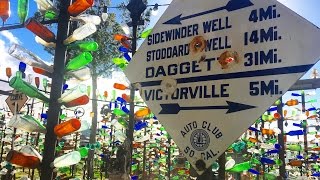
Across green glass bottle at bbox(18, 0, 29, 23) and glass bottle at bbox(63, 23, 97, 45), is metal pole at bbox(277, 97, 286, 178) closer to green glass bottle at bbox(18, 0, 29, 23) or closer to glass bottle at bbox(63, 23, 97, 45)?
glass bottle at bbox(63, 23, 97, 45)

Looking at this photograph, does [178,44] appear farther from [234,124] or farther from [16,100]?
[16,100]

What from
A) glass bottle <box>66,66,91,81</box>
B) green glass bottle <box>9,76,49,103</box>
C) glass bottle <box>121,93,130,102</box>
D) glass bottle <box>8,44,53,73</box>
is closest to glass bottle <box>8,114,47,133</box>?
green glass bottle <box>9,76,49,103</box>

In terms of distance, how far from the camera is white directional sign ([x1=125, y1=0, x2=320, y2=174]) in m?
1.39

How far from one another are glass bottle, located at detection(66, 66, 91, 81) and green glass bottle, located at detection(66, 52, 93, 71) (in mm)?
53

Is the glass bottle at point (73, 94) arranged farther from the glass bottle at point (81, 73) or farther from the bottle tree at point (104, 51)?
the bottle tree at point (104, 51)

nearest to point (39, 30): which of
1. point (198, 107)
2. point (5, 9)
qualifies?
point (5, 9)

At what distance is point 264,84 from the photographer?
1.41m

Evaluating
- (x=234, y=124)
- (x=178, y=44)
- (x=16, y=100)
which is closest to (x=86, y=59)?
(x=178, y=44)

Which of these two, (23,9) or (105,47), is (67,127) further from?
(105,47)

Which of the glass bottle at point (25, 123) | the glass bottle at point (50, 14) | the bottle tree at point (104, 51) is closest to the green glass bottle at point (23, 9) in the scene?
the glass bottle at point (50, 14)

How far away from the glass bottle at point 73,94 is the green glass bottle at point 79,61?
28 cm

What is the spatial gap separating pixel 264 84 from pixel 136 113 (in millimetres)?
4940

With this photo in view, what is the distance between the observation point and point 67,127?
Result: 119 inches

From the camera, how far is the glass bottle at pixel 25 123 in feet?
9.50
